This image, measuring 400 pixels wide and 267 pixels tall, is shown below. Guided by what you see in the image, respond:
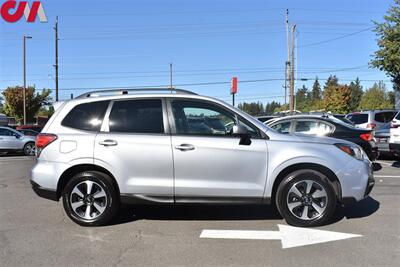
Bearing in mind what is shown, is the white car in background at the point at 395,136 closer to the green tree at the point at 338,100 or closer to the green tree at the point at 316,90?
the green tree at the point at 338,100

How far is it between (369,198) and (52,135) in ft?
17.6

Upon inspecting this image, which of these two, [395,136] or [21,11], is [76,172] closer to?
[395,136]

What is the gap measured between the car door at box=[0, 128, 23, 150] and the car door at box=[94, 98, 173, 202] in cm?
1589

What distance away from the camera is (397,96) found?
2695cm

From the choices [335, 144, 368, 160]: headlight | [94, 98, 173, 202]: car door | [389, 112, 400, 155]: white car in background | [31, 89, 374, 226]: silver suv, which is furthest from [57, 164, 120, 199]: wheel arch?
[389, 112, 400, 155]: white car in background

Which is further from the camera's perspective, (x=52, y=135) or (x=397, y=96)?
(x=397, y=96)

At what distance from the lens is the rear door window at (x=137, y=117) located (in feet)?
19.6

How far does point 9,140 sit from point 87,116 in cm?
1574

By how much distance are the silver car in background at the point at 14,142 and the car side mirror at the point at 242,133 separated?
55.0 feet

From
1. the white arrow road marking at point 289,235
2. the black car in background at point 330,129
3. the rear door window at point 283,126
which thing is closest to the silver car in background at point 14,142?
the rear door window at point 283,126

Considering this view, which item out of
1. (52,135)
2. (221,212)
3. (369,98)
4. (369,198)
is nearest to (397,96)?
(369,198)

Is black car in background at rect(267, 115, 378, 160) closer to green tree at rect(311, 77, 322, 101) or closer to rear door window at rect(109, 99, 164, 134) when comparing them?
rear door window at rect(109, 99, 164, 134)

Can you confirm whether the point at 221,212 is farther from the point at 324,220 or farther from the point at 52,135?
the point at 52,135

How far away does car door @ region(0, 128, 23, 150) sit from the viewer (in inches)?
792
